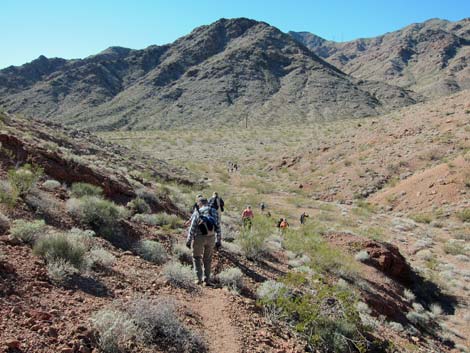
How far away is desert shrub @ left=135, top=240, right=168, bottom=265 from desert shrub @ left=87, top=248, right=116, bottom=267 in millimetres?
985

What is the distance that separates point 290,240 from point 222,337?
805 centimetres

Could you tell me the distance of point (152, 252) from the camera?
26.4 ft

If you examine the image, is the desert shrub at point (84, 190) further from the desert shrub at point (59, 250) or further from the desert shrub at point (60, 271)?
the desert shrub at point (60, 271)

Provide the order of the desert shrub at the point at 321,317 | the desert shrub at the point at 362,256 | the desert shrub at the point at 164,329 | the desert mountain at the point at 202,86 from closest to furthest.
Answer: the desert shrub at the point at 164,329, the desert shrub at the point at 321,317, the desert shrub at the point at 362,256, the desert mountain at the point at 202,86

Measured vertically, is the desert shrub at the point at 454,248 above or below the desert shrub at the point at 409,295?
above

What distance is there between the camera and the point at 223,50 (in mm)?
111625

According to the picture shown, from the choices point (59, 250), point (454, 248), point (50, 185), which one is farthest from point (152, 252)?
point (454, 248)

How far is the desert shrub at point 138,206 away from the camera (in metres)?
11.1

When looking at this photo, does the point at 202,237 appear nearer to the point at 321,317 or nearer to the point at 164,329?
the point at 321,317

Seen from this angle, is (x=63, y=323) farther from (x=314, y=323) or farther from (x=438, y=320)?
(x=438, y=320)

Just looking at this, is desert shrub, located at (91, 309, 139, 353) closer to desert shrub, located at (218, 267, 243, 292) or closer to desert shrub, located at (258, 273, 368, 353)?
desert shrub, located at (258, 273, 368, 353)

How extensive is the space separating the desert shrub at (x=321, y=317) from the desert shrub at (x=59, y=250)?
115 inches

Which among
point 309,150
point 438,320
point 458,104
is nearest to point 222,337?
point 438,320

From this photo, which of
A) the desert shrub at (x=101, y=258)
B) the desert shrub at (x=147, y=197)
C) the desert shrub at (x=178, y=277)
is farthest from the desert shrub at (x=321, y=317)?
the desert shrub at (x=147, y=197)
